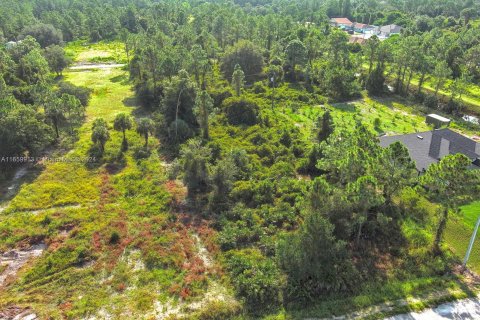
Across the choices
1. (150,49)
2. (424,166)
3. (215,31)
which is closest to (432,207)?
(424,166)

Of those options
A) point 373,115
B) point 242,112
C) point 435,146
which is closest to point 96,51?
point 242,112

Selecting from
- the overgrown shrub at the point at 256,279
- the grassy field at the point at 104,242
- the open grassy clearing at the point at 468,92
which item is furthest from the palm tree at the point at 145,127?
the open grassy clearing at the point at 468,92

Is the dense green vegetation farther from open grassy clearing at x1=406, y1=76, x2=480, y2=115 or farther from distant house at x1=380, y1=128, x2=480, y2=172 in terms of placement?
distant house at x1=380, y1=128, x2=480, y2=172

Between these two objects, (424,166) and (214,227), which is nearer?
(214,227)

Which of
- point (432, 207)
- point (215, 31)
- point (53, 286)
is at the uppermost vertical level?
point (215, 31)

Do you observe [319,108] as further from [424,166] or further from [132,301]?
[132,301]

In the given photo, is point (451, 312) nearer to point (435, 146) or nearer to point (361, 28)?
point (435, 146)

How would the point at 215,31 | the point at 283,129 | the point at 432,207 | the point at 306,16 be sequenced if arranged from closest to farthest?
the point at 432,207
the point at 283,129
the point at 215,31
the point at 306,16

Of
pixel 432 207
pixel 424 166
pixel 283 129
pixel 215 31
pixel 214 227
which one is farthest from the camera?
pixel 215 31

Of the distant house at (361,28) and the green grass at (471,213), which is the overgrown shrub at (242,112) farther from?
the distant house at (361,28)
